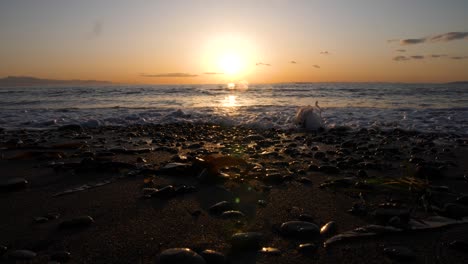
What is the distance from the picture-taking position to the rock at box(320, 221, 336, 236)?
2.54m

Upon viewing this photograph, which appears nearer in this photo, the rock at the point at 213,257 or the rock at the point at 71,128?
the rock at the point at 213,257

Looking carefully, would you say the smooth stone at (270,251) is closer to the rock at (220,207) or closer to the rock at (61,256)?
the rock at (220,207)

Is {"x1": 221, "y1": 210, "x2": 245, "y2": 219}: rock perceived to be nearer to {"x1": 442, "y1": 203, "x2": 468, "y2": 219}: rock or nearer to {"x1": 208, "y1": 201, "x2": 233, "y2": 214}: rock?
{"x1": 208, "y1": 201, "x2": 233, "y2": 214}: rock

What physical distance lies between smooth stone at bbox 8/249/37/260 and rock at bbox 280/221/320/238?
5.85ft

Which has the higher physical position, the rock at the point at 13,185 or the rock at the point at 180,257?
the rock at the point at 180,257

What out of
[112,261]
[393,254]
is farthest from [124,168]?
[393,254]

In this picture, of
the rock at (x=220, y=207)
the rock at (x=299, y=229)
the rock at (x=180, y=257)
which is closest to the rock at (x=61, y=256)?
the rock at (x=180, y=257)

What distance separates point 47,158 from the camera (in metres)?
5.55

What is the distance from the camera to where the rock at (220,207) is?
9.89 feet

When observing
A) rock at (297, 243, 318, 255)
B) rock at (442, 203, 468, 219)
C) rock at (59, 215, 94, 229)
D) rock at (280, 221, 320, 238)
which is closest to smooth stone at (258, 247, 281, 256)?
rock at (297, 243, 318, 255)

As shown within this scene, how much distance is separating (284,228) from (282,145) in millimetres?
4645

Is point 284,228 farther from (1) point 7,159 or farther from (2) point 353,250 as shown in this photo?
(1) point 7,159

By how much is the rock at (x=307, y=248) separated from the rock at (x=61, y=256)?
1.57 metres

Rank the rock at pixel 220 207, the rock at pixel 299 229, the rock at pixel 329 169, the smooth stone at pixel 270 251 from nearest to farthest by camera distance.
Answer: the smooth stone at pixel 270 251
the rock at pixel 299 229
the rock at pixel 220 207
the rock at pixel 329 169
